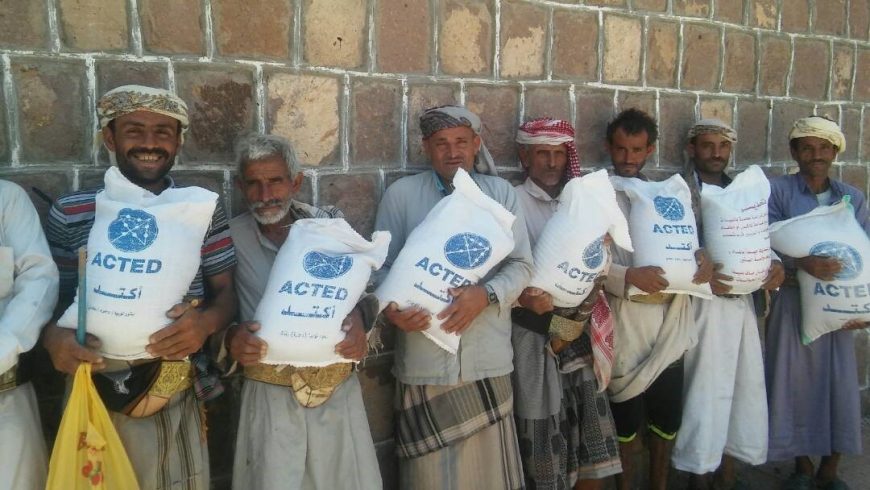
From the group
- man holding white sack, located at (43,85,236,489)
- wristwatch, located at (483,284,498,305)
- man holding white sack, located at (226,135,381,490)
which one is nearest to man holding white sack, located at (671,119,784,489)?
wristwatch, located at (483,284,498,305)

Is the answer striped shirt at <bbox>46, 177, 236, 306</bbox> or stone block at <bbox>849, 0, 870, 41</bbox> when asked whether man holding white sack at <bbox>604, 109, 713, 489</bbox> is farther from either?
stone block at <bbox>849, 0, 870, 41</bbox>

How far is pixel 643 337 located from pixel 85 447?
2.30 m

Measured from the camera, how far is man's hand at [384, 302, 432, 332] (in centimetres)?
236

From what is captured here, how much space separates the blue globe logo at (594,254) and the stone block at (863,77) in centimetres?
309

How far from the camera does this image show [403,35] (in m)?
2.89

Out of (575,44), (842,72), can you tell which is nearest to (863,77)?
(842,72)

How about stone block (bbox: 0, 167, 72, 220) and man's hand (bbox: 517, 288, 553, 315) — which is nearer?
stone block (bbox: 0, 167, 72, 220)

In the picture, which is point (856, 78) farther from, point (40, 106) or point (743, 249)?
point (40, 106)

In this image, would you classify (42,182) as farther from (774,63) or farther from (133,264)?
(774,63)

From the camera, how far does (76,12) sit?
88.2 inches

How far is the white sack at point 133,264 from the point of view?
1.85 m

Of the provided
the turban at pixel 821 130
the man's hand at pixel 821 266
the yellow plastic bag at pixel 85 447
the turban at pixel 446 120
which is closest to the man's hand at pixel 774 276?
the man's hand at pixel 821 266

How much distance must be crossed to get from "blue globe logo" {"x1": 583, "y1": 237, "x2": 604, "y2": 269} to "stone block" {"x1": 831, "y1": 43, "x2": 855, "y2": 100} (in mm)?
2837

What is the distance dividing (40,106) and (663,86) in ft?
9.81
